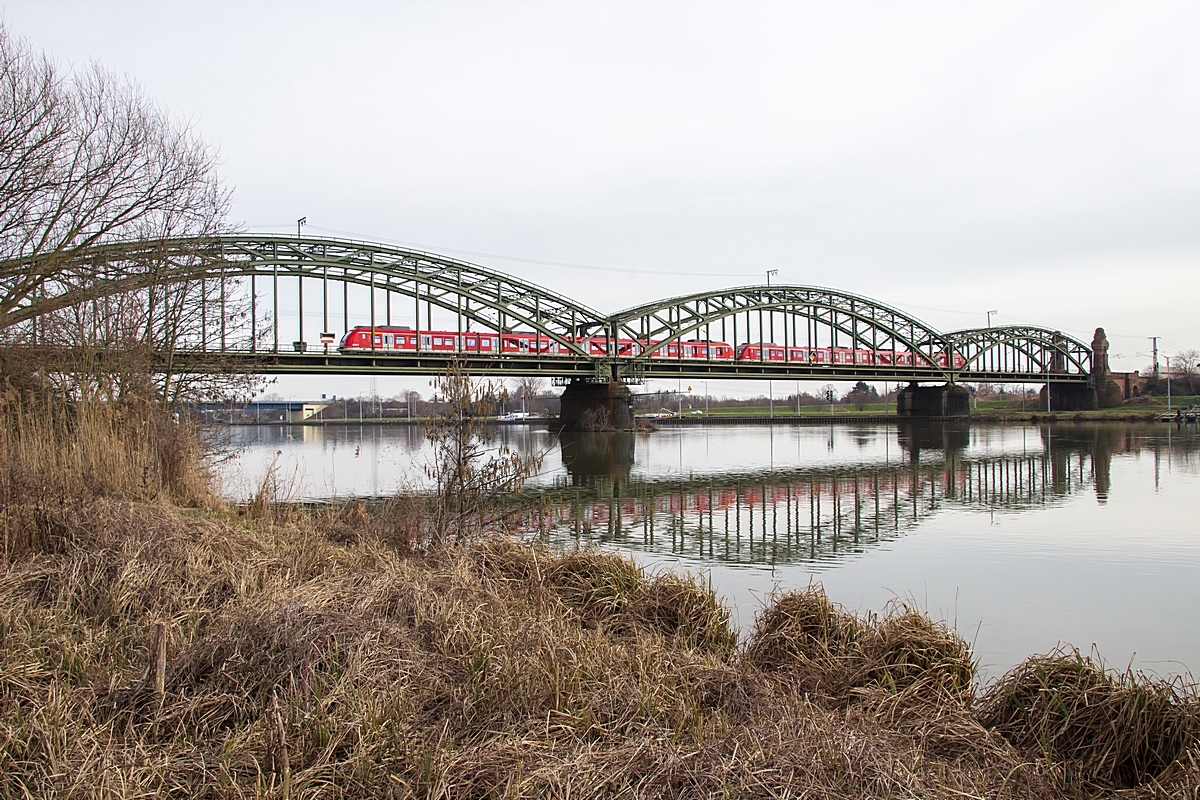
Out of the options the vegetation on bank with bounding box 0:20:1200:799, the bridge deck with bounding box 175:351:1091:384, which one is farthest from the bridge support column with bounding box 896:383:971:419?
the vegetation on bank with bounding box 0:20:1200:799

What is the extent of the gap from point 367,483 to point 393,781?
68.5ft

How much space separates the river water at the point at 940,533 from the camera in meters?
8.51

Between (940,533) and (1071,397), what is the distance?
100060 mm

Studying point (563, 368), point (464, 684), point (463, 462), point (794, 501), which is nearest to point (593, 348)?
point (563, 368)

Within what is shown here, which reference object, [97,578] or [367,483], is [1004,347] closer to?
[367,483]

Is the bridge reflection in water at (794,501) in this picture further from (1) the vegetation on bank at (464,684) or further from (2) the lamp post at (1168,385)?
(2) the lamp post at (1168,385)

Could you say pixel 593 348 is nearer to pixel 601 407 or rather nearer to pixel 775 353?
pixel 601 407

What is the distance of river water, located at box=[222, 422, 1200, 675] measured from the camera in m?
8.51

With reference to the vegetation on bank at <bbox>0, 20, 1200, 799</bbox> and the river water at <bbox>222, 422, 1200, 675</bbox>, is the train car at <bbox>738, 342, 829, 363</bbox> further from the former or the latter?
the vegetation on bank at <bbox>0, 20, 1200, 799</bbox>

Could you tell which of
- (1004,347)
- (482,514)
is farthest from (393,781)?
(1004,347)

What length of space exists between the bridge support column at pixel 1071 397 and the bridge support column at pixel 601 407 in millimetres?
63674

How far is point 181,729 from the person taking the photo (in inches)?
157

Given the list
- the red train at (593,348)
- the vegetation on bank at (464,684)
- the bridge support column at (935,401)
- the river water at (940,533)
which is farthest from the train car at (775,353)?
the vegetation on bank at (464,684)

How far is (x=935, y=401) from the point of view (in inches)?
3469
